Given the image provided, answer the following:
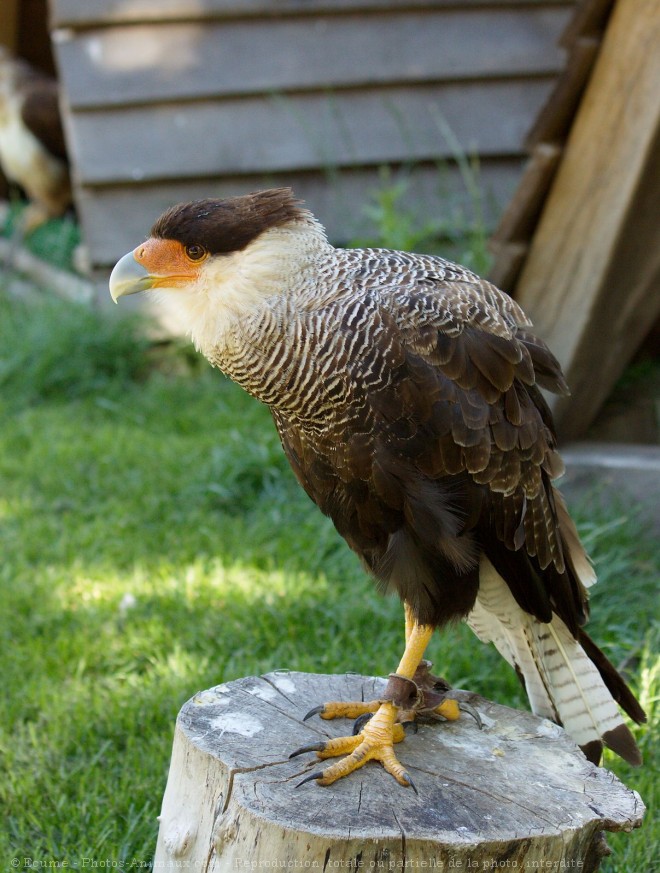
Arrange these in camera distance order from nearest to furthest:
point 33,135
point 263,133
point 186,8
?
point 186,8 → point 263,133 → point 33,135

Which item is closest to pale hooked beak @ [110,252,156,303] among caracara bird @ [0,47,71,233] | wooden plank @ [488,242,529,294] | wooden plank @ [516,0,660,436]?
wooden plank @ [516,0,660,436]

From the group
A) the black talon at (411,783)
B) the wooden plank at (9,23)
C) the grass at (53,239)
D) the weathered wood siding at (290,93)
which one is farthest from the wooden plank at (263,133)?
the black talon at (411,783)

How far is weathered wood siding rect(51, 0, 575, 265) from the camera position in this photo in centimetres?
606

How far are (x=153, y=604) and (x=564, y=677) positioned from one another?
175 centimetres

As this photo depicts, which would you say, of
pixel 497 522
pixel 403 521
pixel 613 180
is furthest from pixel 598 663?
pixel 613 180

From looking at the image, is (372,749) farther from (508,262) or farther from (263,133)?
(263,133)

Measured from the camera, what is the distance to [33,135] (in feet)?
26.0

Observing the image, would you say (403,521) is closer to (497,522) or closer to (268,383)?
(497,522)

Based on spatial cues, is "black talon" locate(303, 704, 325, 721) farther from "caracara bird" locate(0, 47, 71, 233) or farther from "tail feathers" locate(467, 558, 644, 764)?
"caracara bird" locate(0, 47, 71, 233)

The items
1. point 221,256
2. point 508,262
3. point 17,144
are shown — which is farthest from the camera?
point 17,144

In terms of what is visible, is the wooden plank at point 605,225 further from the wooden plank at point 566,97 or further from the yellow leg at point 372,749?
the yellow leg at point 372,749

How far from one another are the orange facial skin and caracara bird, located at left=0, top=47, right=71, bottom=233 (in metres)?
6.19

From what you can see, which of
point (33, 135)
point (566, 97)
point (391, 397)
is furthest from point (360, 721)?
point (33, 135)

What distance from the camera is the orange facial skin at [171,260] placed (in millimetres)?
2295
